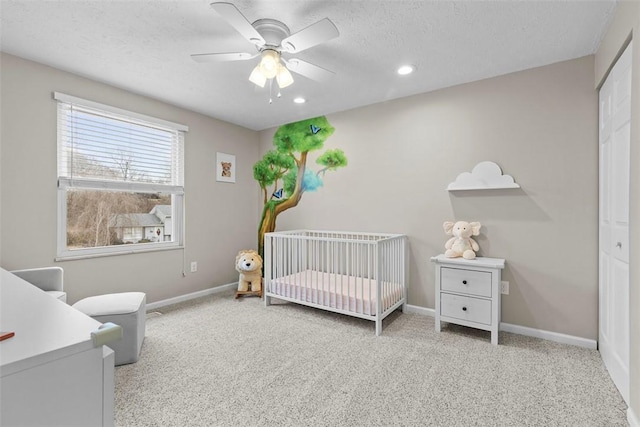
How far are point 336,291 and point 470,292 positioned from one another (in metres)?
1.12

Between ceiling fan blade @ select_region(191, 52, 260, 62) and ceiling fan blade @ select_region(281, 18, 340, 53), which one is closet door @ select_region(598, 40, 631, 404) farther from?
ceiling fan blade @ select_region(191, 52, 260, 62)

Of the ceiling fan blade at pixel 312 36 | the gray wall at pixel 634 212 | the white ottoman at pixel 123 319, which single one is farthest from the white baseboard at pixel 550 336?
the white ottoman at pixel 123 319

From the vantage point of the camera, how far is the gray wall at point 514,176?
2.26 meters

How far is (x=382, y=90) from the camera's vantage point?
288cm

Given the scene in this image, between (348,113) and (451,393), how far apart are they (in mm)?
2793

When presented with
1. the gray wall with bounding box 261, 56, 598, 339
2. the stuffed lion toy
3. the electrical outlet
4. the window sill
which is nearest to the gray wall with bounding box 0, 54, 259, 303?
the window sill

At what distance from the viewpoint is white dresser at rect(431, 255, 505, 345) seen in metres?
2.29

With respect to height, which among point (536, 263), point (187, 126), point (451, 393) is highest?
point (187, 126)

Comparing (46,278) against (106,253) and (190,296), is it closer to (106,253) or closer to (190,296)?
(106,253)

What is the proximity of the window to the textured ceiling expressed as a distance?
0.38 meters

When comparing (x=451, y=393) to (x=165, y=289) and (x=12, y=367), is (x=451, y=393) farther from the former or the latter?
(x=165, y=289)

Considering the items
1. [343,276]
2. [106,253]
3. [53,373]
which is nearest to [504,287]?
[343,276]

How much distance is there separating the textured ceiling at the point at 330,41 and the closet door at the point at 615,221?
1.49ft

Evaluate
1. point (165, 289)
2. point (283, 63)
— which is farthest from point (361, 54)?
point (165, 289)
